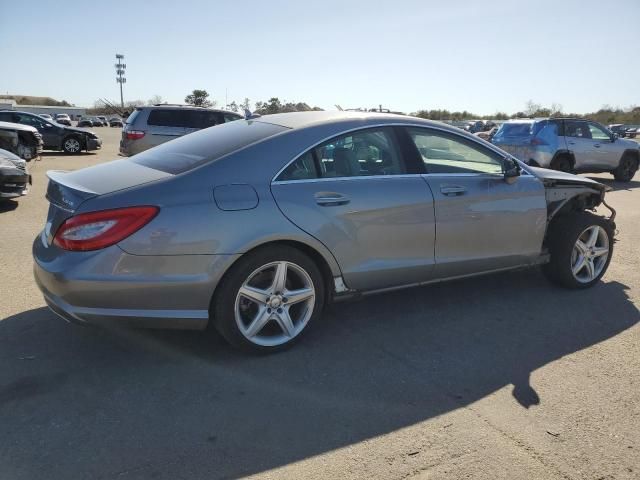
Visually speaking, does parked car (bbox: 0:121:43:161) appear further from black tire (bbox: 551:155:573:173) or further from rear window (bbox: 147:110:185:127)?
black tire (bbox: 551:155:573:173)

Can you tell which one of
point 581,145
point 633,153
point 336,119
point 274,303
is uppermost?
point 336,119

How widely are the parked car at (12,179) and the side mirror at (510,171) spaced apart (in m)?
6.89

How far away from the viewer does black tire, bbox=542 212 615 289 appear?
492 cm

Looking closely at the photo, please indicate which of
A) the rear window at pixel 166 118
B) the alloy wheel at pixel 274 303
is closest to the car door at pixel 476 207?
the alloy wheel at pixel 274 303

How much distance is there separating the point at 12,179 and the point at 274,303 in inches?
242

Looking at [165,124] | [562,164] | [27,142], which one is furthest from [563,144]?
[27,142]

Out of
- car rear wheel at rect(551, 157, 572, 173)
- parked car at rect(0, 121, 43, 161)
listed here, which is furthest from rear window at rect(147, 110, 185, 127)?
car rear wheel at rect(551, 157, 572, 173)

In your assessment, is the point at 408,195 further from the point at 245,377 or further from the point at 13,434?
the point at 13,434

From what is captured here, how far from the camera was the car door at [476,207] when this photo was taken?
4180 millimetres

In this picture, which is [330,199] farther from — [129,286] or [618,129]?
[618,129]

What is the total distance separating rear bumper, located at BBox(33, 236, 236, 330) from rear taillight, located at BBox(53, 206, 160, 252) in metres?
0.05

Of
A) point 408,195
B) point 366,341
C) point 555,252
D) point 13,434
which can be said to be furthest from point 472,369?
point 13,434

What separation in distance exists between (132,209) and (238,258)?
2.22 ft

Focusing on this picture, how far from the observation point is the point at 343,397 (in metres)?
3.10
